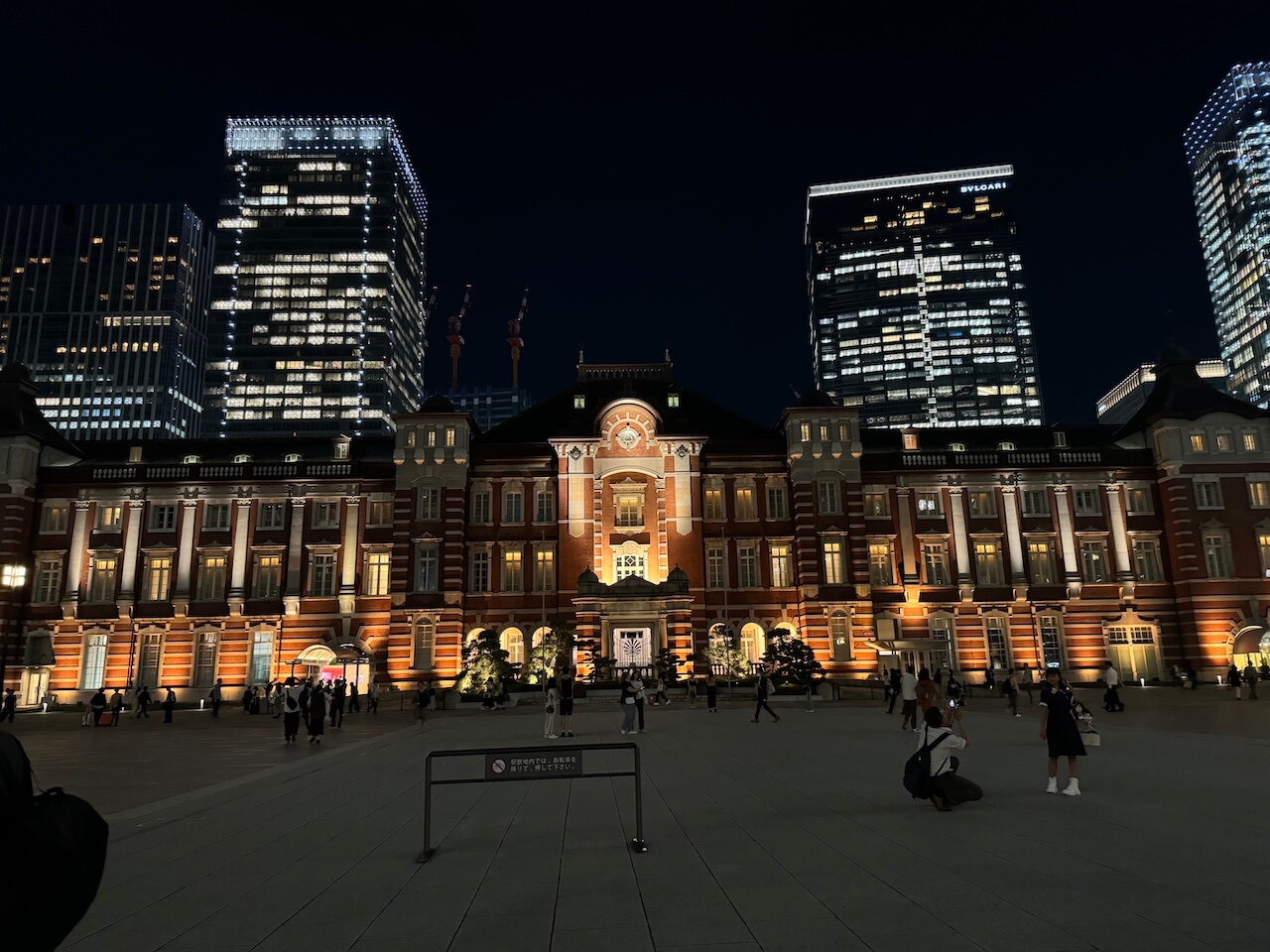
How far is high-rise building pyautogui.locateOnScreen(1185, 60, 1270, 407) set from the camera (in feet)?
549

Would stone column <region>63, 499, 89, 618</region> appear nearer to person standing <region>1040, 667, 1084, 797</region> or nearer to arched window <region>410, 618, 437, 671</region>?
arched window <region>410, 618, 437, 671</region>

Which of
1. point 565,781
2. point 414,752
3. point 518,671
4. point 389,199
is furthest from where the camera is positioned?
point 389,199

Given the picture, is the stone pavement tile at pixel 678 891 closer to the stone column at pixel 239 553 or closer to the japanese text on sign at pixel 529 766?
the japanese text on sign at pixel 529 766

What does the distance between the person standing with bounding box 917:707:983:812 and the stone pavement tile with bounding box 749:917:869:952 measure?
5.49 meters

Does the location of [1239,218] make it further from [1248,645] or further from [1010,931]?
[1010,931]

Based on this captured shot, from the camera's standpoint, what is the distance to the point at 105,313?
16512 centimetres

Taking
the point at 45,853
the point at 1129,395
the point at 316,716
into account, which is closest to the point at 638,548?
the point at 316,716

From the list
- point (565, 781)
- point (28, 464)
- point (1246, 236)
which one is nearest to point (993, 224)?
point (1246, 236)

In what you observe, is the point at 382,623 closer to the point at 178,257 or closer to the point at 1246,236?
the point at 178,257

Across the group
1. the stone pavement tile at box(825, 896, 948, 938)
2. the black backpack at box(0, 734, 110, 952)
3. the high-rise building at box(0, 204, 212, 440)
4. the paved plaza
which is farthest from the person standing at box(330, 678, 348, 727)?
the high-rise building at box(0, 204, 212, 440)

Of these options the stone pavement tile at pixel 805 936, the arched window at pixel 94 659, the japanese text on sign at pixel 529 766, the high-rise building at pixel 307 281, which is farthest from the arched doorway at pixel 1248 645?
the high-rise building at pixel 307 281

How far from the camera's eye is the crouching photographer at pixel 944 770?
39.7 ft

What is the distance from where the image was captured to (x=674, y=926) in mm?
7234

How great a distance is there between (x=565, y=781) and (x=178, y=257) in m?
185
